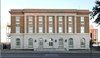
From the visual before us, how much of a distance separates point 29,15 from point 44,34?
6.74 metres

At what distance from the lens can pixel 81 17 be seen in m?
85.8

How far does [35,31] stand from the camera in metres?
85.1

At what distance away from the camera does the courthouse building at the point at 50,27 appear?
84.8 meters

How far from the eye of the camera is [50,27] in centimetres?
8581

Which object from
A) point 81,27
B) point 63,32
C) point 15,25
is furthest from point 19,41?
point 81,27

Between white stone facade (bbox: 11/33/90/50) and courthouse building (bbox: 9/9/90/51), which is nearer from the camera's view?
white stone facade (bbox: 11/33/90/50)

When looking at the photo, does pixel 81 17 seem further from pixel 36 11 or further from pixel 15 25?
pixel 15 25

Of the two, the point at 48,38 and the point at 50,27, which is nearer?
the point at 48,38

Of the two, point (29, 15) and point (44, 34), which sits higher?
point (29, 15)

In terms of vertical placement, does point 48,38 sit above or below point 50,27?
below

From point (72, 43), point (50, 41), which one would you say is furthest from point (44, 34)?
point (72, 43)

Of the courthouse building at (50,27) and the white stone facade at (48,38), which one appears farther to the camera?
the courthouse building at (50,27)

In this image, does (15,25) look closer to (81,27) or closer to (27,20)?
(27,20)

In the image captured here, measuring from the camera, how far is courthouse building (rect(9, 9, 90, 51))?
3339 inches
